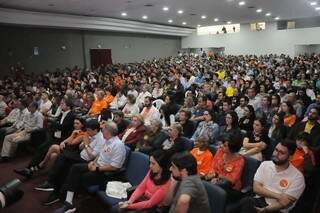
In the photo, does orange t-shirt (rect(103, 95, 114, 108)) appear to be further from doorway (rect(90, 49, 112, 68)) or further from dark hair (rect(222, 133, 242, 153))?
doorway (rect(90, 49, 112, 68))

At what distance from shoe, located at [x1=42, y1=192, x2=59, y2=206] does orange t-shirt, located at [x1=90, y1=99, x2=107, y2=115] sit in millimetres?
3240

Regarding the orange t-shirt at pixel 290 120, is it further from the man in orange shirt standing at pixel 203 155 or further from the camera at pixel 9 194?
the camera at pixel 9 194

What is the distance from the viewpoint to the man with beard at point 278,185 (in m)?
2.77

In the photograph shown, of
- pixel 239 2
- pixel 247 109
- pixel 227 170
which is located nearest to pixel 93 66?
pixel 239 2

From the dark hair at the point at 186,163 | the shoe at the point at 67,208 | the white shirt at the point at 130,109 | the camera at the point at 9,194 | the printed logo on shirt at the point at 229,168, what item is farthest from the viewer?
the white shirt at the point at 130,109

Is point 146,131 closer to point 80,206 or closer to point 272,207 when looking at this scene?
point 80,206

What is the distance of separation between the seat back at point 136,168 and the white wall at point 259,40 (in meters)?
19.2

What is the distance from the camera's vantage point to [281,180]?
Result: 2873 millimetres

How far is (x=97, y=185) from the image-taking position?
3.78 metres

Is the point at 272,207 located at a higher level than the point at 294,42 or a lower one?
lower

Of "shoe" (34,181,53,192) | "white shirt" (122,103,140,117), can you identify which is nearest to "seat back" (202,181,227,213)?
"shoe" (34,181,53,192)

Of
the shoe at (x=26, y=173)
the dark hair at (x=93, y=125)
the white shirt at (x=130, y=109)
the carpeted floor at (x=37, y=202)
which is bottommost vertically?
the carpeted floor at (x=37, y=202)

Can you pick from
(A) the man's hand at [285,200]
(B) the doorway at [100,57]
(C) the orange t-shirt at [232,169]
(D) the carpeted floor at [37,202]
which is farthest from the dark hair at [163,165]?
(B) the doorway at [100,57]

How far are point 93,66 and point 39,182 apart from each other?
13063 millimetres
